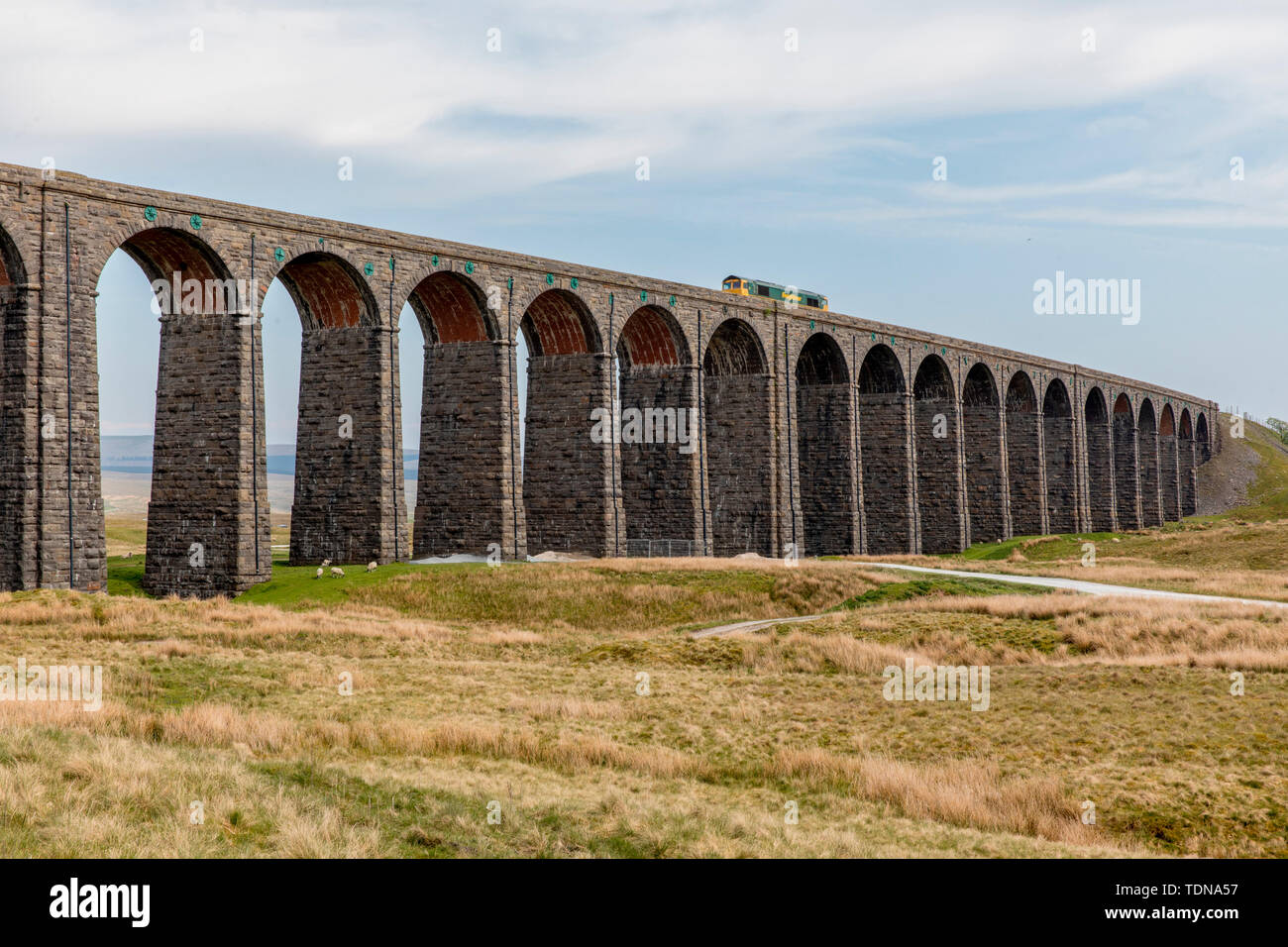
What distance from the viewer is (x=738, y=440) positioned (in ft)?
163

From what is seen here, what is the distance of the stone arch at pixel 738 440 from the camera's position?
160ft

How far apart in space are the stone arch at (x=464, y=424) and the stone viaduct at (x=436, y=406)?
0.07m

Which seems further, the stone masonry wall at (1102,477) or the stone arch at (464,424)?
the stone masonry wall at (1102,477)

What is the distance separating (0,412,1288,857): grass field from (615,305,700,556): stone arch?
1472 cm

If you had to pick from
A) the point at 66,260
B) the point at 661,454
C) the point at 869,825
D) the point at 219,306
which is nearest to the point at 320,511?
the point at 219,306

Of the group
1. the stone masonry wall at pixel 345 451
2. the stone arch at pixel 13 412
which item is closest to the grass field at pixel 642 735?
the stone arch at pixel 13 412

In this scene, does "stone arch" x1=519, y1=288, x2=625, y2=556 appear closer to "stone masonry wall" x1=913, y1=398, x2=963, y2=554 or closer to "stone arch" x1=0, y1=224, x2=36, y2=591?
"stone arch" x1=0, y1=224, x2=36, y2=591

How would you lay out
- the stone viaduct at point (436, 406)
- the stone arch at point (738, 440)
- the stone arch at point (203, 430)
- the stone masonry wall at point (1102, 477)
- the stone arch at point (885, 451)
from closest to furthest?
1. the stone viaduct at point (436, 406)
2. the stone arch at point (203, 430)
3. the stone arch at point (738, 440)
4. the stone arch at point (885, 451)
5. the stone masonry wall at point (1102, 477)

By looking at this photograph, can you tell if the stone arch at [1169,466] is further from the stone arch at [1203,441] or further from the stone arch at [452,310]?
the stone arch at [452,310]

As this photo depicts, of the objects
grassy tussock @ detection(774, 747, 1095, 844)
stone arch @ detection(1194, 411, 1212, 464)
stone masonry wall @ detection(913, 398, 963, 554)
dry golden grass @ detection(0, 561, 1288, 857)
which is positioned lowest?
grassy tussock @ detection(774, 747, 1095, 844)

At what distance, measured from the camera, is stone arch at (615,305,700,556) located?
4497 centimetres

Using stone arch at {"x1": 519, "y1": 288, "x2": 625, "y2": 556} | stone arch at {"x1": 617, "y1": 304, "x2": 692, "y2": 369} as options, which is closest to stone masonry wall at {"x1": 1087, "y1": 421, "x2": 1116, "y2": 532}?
stone arch at {"x1": 617, "y1": 304, "x2": 692, "y2": 369}

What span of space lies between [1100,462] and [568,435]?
52.8m

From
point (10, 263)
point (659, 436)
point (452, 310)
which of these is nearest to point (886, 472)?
point (659, 436)
